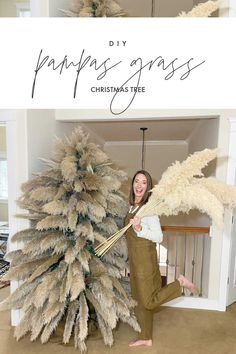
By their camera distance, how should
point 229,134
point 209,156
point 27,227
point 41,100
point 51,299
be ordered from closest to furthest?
point 209,156
point 51,299
point 41,100
point 27,227
point 229,134

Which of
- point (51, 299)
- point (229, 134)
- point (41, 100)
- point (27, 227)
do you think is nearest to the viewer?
point (51, 299)

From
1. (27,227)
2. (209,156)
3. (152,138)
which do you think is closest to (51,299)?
(27,227)

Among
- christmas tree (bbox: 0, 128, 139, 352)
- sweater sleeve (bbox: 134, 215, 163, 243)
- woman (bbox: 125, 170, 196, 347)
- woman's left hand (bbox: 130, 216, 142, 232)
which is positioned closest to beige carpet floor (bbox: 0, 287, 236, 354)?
christmas tree (bbox: 0, 128, 139, 352)

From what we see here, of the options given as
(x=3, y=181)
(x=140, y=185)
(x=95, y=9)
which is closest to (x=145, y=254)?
(x=140, y=185)

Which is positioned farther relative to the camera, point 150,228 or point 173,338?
point 173,338

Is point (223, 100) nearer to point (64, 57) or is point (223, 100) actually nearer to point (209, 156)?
point (209, 156)

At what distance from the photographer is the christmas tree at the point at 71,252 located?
2252mm

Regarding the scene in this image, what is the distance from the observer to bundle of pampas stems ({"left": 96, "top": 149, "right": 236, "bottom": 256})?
188 cm

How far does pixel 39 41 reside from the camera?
226cm

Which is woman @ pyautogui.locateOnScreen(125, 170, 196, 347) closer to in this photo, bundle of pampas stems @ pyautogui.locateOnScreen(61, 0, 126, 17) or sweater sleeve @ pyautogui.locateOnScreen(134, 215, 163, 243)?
sweater sleeve @ pyautogui.locateOnScreen(134, 215, 163, 243)

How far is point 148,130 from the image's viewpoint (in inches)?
189

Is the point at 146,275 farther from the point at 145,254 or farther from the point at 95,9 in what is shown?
the point at 95,9

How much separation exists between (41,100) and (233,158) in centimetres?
193

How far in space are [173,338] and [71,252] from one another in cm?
129
